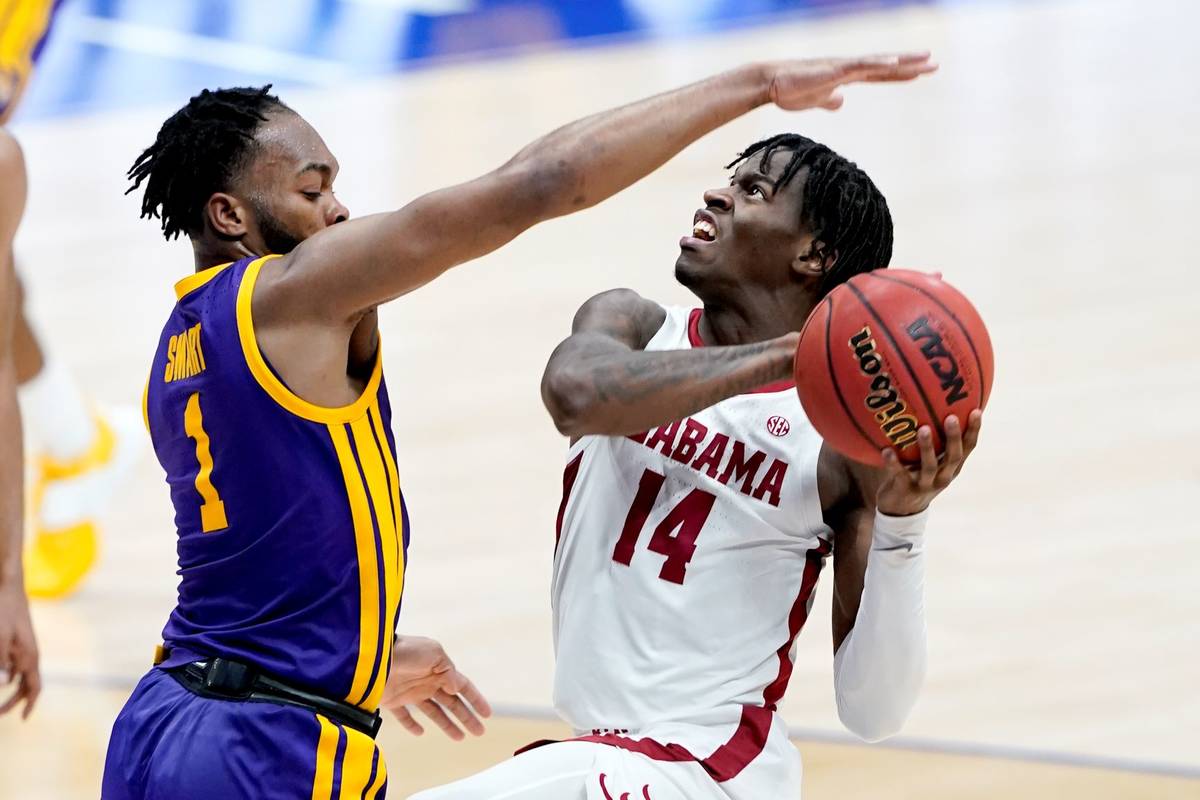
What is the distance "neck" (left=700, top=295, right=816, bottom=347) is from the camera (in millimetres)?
3662

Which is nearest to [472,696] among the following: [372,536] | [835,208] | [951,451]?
[372,536]

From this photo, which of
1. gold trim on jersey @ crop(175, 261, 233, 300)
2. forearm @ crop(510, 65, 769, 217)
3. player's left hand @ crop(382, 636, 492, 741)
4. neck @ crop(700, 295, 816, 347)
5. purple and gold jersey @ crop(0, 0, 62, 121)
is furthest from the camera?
purple and gold jersey @ crop(0, 0, 62, 121)

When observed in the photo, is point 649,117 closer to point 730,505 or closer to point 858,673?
point 730,505

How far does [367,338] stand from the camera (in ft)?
11.1

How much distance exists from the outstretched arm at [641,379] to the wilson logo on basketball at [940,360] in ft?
0.67

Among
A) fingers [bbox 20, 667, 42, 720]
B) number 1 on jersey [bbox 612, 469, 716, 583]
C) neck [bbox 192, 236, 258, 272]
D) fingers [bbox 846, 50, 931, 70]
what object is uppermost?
fingers [bbox 846, 50, 931, 70]

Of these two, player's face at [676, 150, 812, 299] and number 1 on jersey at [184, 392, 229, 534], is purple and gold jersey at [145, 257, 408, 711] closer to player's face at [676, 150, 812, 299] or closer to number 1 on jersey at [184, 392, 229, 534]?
number 1 on jersey at [184, 392, 229, 534]

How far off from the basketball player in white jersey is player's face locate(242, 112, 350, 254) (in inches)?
20.5

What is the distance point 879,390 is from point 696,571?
2.16 feet

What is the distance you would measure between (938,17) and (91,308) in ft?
26.0

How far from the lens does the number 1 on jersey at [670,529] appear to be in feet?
11.7

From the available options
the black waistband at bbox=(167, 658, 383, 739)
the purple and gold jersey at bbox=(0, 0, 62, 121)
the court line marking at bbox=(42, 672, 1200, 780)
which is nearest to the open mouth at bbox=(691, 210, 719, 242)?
the black waistband at bbox=(167, 658, 383, 739)

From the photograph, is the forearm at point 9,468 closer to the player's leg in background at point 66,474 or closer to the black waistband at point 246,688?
the black waistband at point 246,688

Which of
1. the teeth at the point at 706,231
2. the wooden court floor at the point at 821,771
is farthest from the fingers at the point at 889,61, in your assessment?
the wooden court floor at the point at 821,771
